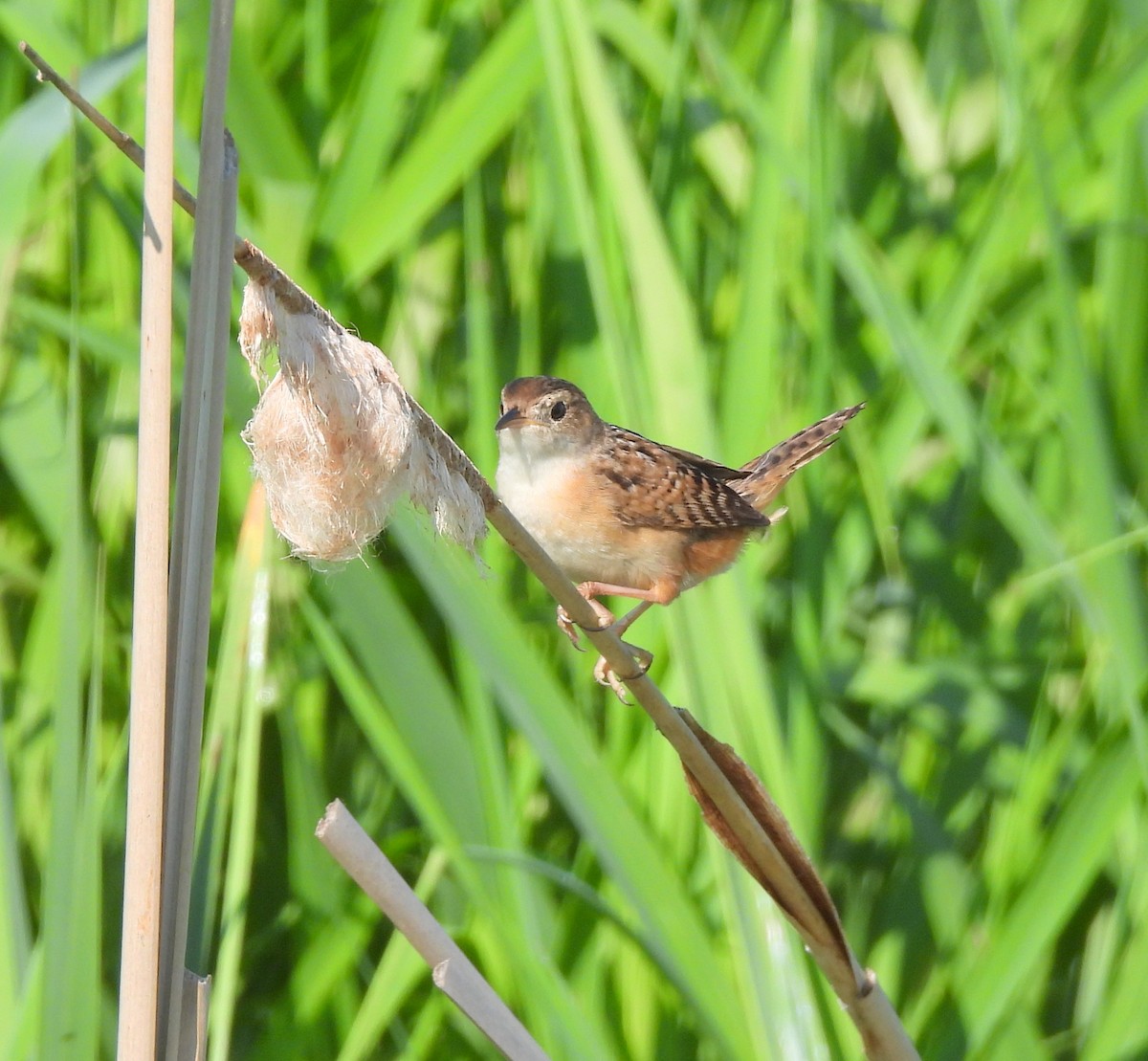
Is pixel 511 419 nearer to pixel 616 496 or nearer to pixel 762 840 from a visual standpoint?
pixel 616 496

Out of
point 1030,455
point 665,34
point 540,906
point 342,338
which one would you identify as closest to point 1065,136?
point 1030,455

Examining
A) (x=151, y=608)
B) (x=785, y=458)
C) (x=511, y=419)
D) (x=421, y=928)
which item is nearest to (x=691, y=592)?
(x=511, y=419)

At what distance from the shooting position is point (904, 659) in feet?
8.40

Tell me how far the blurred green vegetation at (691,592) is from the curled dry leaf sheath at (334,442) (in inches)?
24.0

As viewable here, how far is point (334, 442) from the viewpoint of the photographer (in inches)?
39.4

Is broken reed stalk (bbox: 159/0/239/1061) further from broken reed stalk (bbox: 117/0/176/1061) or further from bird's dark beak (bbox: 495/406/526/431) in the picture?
bird's dark beak (bbox: 495/406/526/431)

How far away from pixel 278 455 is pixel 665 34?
6.25ft

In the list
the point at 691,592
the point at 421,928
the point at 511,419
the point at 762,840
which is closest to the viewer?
the point at 421,928

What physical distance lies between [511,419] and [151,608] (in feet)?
4.19

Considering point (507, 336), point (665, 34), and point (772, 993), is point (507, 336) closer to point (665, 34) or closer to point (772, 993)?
point (665, 34)

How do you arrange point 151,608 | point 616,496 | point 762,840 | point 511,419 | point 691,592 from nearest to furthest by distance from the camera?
point 151,608 → point 762,840 → point 691,592 → point 511,419 → point 616,496

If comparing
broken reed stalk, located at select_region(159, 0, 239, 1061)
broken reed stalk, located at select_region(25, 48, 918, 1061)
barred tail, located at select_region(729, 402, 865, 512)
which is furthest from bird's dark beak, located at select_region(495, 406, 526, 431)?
broken reed stalk, located at select_region(159, 0, 239, 1061)

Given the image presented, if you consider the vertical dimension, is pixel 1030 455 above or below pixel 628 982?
above

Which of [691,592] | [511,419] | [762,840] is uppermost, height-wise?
[511,419]
